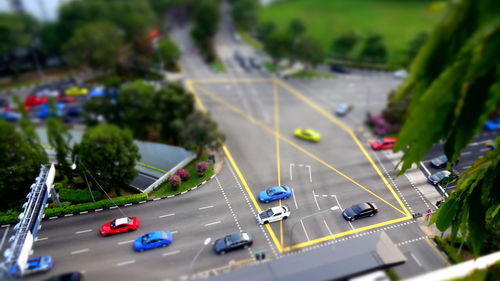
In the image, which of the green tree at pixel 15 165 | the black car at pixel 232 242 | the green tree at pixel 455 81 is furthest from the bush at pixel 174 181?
the green tree at pixel 455 81

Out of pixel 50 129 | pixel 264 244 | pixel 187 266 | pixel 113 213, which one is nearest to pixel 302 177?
pixel 264 244

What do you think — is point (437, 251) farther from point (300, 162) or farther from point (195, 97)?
point (195, 97)

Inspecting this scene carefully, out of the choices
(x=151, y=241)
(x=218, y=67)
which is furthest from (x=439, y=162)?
(x=218, y=67)

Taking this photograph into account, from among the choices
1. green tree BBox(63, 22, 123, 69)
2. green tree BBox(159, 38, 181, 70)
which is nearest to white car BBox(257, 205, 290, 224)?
green tree BBox(159, 38, 181, 70)

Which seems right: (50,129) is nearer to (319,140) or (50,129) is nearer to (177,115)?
(177,115)

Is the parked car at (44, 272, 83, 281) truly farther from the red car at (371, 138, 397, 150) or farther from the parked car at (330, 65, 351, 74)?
the parked car at (330, 65, 351, 74)

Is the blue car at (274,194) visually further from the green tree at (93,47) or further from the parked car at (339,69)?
the green tree at (93,47)
